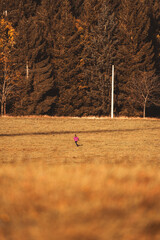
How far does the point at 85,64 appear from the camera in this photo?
195 ft

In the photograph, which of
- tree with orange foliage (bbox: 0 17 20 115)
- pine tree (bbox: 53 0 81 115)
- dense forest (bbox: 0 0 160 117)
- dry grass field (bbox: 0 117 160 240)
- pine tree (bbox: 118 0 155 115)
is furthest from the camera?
pine tree (bbox: 118 0 155 115)

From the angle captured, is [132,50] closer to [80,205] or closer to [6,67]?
[6,67]

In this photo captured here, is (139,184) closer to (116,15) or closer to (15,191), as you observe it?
(15,191)

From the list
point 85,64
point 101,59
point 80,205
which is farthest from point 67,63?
point 80,205

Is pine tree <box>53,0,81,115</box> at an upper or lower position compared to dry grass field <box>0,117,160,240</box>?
upper

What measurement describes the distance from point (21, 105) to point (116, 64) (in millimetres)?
16937

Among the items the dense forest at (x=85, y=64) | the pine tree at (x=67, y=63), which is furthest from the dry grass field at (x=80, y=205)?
the pine tree at (x=67, y=63)

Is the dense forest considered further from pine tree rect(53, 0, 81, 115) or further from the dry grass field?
the dry grass field

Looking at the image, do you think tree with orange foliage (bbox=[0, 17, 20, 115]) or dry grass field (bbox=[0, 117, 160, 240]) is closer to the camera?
dry grass field (bbox=[0, 117, 160, 240])

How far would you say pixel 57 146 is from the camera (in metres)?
16.5

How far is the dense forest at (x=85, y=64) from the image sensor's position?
5300 centimetres

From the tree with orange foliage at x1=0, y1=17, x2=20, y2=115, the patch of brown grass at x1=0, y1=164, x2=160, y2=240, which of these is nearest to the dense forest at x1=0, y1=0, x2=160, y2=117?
the tree with orange foliage at x1=0, y1=17, x2=20, y2=115

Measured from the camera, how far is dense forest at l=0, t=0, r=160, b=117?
53.0m

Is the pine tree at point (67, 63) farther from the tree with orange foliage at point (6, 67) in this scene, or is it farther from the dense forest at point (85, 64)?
the tree with orange foliage at point (6, 67)
